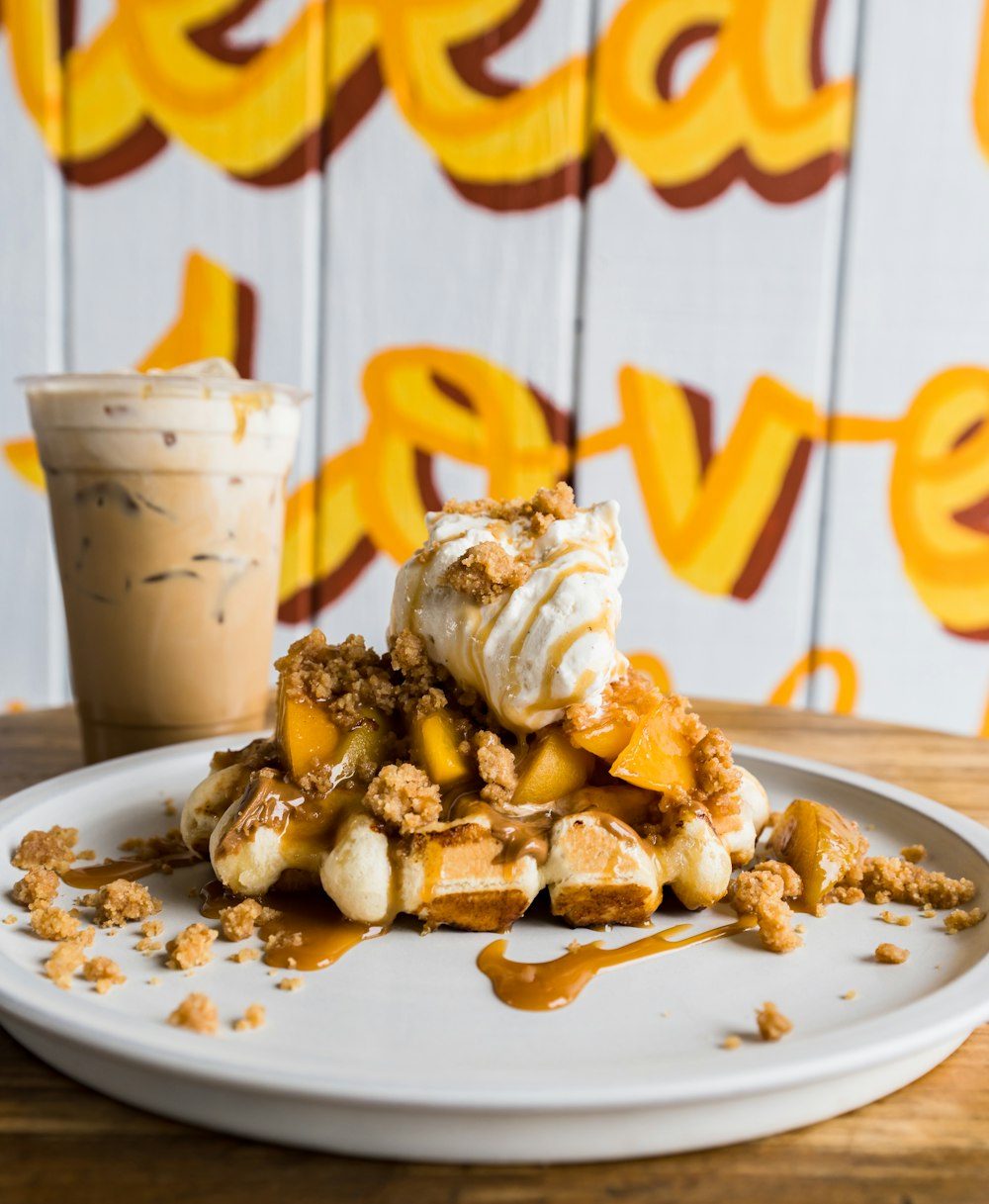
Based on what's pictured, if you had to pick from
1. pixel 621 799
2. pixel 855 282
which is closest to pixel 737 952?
pixel 621 799

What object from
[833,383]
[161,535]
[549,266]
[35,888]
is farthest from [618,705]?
[833,383]

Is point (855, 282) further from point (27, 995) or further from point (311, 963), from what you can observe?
point (27, 995)

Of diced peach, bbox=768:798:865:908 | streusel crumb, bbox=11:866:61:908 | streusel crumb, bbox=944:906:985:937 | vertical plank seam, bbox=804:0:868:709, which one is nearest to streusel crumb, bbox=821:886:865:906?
diced peach, bbox=768:798:865:908

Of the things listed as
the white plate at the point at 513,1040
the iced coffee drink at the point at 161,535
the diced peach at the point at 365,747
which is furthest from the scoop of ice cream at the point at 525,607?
the iced coffee drink at the point at 161,535

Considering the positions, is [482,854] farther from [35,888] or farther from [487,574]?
[35,888]

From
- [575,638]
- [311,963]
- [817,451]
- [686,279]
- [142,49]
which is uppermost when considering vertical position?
[142,49]

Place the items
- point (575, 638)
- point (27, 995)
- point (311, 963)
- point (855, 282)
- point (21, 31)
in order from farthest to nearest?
1. point (855, 282)
2. point (21, 31)
3. point (575, 638)
4. point (311, 963)
5. point (27, 995)
